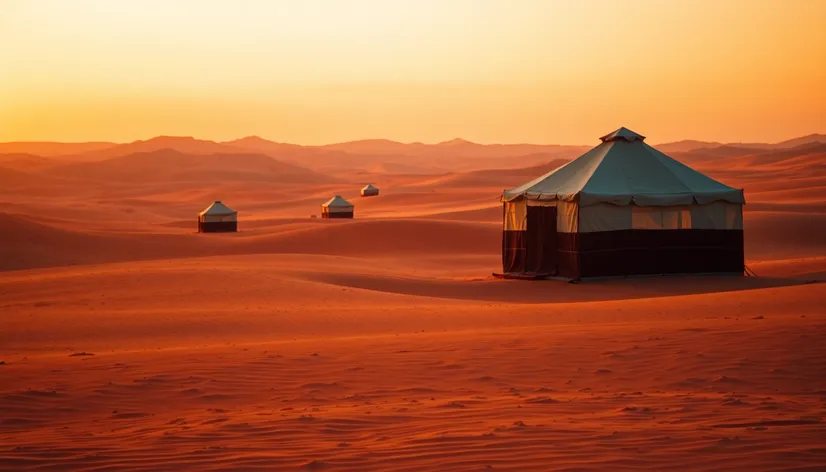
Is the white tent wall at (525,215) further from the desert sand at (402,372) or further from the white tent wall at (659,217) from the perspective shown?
the desert sand at (402,372)

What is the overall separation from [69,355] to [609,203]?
13528 mm

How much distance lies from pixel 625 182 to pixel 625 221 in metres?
0.97

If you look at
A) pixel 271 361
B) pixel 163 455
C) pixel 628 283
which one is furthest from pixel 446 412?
pixel 628 283

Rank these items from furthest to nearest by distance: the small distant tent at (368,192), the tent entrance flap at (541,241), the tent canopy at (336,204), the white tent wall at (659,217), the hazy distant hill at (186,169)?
the hazy distant hill at (186,169)
the small distant tent at (368,192)
the tent canopy at (336,204)
the tent entrance flap at (541,241)
the white tent wall at (659,217)

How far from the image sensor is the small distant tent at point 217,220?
44.9 metres

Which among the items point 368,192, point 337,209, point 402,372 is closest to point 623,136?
point 402,372

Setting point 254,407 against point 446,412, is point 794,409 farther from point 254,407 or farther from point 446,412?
point 254,407

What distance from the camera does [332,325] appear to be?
15914 millimetres

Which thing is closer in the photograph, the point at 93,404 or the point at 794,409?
the point at 794,409

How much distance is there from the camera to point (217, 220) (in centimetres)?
4506

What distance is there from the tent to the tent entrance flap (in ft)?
0.08

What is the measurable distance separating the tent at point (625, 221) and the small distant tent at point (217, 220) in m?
23.4

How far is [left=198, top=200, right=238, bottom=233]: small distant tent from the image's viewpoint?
44938 millimetres

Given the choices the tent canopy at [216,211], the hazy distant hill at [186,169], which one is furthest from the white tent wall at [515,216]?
the hazy distant hill at [186,169]
